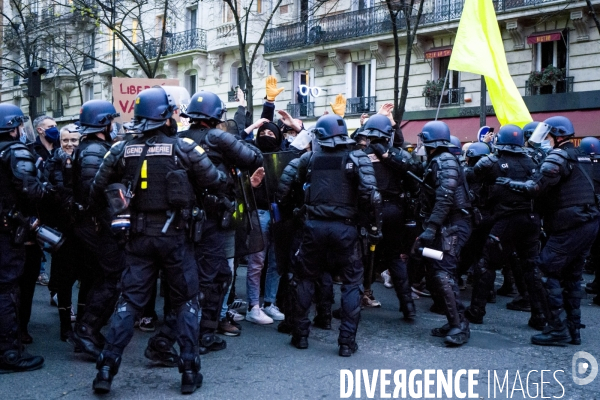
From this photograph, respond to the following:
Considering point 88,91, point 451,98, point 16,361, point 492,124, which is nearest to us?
point 16,361

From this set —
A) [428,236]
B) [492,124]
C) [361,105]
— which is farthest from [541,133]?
[361,105]

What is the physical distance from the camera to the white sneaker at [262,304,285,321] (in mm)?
7719

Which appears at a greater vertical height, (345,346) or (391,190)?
(391,190)

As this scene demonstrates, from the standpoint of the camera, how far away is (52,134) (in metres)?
8.09

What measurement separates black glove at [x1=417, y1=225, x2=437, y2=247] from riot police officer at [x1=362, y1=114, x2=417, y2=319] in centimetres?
81

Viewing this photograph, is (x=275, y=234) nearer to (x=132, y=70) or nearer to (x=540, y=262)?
(x=540, y=262)

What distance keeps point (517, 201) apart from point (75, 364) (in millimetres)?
4305

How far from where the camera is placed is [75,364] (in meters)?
5.90

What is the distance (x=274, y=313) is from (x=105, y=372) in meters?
2.96

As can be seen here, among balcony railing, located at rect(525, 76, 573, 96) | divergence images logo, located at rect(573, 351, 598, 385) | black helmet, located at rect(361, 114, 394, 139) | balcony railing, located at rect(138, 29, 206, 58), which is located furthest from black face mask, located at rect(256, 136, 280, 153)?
balcony railing, located at rect(138, 29, 206, 58)

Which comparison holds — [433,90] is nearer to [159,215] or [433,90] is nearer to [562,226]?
[562,226]

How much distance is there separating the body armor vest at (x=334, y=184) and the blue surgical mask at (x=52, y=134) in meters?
3.18

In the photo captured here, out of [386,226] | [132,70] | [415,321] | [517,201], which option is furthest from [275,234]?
[132,70]

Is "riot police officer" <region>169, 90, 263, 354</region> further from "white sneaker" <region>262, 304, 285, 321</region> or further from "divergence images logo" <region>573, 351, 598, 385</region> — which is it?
"divergence images logo" <region>573, 351, 598, 385</region>
